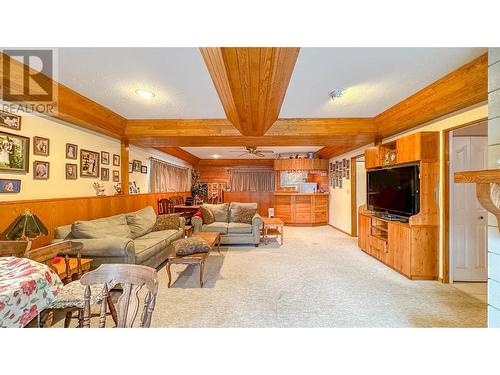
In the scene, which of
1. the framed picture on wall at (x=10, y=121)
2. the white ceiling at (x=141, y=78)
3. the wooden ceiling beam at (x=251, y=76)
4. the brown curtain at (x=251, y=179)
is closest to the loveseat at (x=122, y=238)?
the framed picture on wall at (x=10, y=121)

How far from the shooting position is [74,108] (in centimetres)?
286

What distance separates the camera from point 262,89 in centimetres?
224

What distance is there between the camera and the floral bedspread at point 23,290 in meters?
1.14

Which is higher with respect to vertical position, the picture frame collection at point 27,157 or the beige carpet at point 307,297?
the picture frame collection at point 27,157

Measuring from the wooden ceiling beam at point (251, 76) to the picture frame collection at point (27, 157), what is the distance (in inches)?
87.2

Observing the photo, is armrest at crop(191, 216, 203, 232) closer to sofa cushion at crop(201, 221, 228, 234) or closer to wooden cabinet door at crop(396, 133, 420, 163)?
sofa cushion at crop(201, 221, 228, 234)

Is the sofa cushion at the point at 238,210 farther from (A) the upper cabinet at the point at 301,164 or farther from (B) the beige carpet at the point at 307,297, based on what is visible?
(A) the upper cabinet at the point at 301,164

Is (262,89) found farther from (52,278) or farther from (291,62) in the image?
(52,278)

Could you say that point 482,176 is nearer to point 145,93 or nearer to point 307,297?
point 307,297

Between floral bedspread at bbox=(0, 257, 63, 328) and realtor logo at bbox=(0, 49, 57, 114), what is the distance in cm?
171

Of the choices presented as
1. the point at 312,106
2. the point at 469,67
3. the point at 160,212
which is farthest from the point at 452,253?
the point at 160,212

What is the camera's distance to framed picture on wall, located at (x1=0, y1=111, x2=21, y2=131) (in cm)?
228
